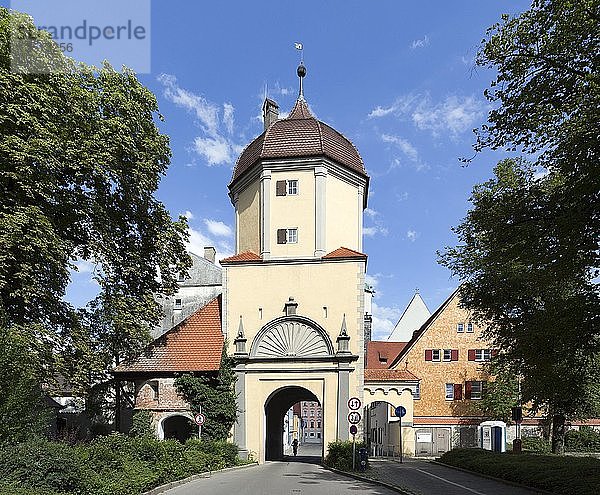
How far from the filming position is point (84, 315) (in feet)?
92.9

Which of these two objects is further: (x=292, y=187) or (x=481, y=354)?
(x=481, y=354)

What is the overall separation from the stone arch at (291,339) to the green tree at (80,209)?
6.32 metres

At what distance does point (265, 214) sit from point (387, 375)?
50.8ft

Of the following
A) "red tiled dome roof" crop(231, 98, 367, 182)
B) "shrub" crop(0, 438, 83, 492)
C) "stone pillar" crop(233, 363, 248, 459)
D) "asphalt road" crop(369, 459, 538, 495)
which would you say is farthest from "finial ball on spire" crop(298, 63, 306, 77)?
"shrub" crop(0, 438, 83, 492)

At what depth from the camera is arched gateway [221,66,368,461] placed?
35.1m

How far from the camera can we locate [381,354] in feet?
231

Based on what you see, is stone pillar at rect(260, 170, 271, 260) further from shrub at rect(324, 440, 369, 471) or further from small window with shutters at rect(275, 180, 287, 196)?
shrub at rect(324, 440, 369, 471)

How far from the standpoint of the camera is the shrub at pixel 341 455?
2938 cm

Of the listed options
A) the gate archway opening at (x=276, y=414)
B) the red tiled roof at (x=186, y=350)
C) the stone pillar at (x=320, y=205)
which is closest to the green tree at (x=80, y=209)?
the red tiled roof at (x=186, y=350)

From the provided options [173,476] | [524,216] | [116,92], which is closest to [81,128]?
[116,92]

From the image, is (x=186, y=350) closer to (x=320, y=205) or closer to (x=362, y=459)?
(x=320, y=205)

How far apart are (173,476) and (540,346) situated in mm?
11635

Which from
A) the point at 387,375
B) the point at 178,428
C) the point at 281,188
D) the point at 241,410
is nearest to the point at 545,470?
the point at 241,410

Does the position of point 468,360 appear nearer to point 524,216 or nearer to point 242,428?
point 242,428
